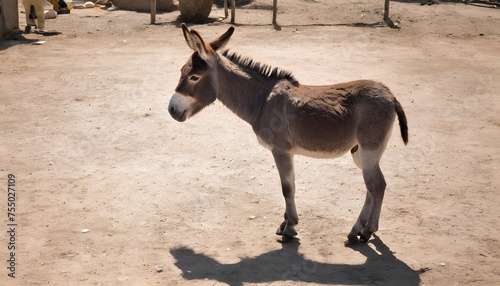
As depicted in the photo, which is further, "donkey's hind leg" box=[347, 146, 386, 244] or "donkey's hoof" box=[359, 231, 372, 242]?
"donkey's hoof" box=[359, 231, 372, 242]

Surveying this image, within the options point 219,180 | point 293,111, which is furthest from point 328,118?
point 219,180

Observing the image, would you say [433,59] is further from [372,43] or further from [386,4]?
[386,4]

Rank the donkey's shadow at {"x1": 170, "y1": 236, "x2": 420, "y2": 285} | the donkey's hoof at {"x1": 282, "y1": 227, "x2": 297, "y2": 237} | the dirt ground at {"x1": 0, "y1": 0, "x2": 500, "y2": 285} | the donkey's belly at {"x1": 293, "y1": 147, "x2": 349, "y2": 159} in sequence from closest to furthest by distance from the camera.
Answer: the donkey's shadow at {"x1": 170, "y1": 236, "x2": 420, "y2": 285}, the dirt ground at {"x1": 0, "y1": 0, "x2": 500, "y2": 285}, the donkey's belly at {"x1": 293, "y1": 147, "x2": 349, "y2": 159}, the donkey's hoof at {"x1": 282, "y1": 227, "x2": 297, "y2": 237}

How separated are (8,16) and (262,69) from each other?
10287 millimetres

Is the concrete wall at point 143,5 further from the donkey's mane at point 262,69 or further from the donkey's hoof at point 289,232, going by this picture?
the donkey's hoof at point 289,232

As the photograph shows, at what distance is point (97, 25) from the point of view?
1730 cm

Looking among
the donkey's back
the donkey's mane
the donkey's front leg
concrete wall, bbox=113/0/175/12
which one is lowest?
concrete wall, bbox=113/0/175/12

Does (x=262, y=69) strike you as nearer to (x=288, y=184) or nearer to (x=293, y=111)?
(x=293, y=111)

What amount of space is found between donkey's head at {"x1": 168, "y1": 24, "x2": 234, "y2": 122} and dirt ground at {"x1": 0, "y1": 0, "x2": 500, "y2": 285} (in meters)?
1.25

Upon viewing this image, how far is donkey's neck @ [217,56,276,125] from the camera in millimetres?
7051

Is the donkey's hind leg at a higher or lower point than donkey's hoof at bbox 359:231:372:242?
higher

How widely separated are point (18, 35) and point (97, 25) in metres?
2.21

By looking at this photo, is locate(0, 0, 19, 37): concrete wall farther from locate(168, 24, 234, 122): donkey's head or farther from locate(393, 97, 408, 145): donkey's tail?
locate(393, 97, 408, 145): donkey's tail

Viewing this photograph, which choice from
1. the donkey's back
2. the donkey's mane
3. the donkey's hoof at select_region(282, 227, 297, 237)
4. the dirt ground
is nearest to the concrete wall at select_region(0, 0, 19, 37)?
the dirt ground
